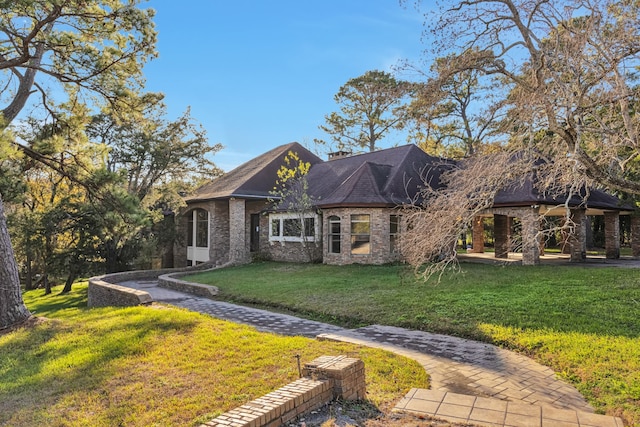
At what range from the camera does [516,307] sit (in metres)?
9.13

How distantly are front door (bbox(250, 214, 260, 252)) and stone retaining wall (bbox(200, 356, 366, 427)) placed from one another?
20.1 m

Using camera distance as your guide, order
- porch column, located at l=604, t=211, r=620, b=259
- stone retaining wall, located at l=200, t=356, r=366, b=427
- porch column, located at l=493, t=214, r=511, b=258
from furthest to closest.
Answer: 1. porch column, located at l=493, t=214, r=511, b=258
2. porch column, located at l=604, t=211, r=620, b=259
3. stone retaining wall, located at l=200, t=356, r=366, b=427

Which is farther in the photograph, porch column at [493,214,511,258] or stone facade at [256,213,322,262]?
porch column at [493,214,511,258]

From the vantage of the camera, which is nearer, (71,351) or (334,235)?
(71,351)

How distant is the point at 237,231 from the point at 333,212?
18.9ft

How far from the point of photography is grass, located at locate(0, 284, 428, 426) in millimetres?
4523

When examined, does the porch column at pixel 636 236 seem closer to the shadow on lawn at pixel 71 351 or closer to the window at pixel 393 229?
the window at pixel 393 229

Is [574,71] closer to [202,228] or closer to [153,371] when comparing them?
[153,371]

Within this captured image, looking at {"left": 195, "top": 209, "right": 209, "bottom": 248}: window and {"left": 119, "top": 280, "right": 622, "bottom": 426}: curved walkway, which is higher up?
{"left": 195, "top": 209, "right": 209, "bottom": 248}: window

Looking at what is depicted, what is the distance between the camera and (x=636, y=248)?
21.2 metres

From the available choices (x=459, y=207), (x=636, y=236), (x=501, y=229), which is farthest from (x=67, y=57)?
(x=636, y=236)

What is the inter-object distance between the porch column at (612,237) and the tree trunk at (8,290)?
22966mm

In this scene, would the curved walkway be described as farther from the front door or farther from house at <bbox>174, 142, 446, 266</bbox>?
the front door

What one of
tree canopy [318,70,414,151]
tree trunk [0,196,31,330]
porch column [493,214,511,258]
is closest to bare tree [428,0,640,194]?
tree trunk [0,196,31,330]
